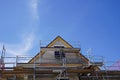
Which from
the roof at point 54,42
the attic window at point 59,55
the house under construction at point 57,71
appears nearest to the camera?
the house under construction at point 57,71

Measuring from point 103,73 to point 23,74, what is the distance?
7633 millimetres

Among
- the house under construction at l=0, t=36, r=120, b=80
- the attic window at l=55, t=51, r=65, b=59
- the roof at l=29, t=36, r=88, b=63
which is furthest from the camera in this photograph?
the roof at l=29, t=36, r=88, b=63

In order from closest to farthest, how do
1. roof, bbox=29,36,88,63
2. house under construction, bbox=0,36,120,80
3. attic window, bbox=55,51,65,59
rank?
house under construction, bbox=0,36,120,80 → attic window, bbox=55,51,65,59 → roof, bbox=29,36,88,63

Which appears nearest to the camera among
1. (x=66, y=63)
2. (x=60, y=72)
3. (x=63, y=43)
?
(x=60, y=72)

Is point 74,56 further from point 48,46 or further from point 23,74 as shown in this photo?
point 23,74

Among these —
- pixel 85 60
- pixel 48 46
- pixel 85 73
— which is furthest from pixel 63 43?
pixel 85 73

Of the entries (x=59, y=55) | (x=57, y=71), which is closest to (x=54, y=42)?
(x=59, y=55)

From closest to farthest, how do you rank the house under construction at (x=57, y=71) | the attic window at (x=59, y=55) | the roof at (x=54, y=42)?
the house under construction at (x=57, y=71) → the attic window at (x=59, y=55) → the roof at (x=54, y=42)

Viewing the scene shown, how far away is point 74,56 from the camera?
78.3 feet

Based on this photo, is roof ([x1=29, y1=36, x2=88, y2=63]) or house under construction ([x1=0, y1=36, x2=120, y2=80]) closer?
house under construction ([x1=0, y1=36, x2=120, y2=80])

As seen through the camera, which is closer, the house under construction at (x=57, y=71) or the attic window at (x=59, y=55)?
the house under construction at (x=57, y=71)

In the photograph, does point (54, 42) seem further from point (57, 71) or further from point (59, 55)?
point (57, 71)

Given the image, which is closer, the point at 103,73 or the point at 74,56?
the point at 103,73

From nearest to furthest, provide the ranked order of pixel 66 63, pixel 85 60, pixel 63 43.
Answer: pixel 66 63, pixel 85 60, pixel 63 43
